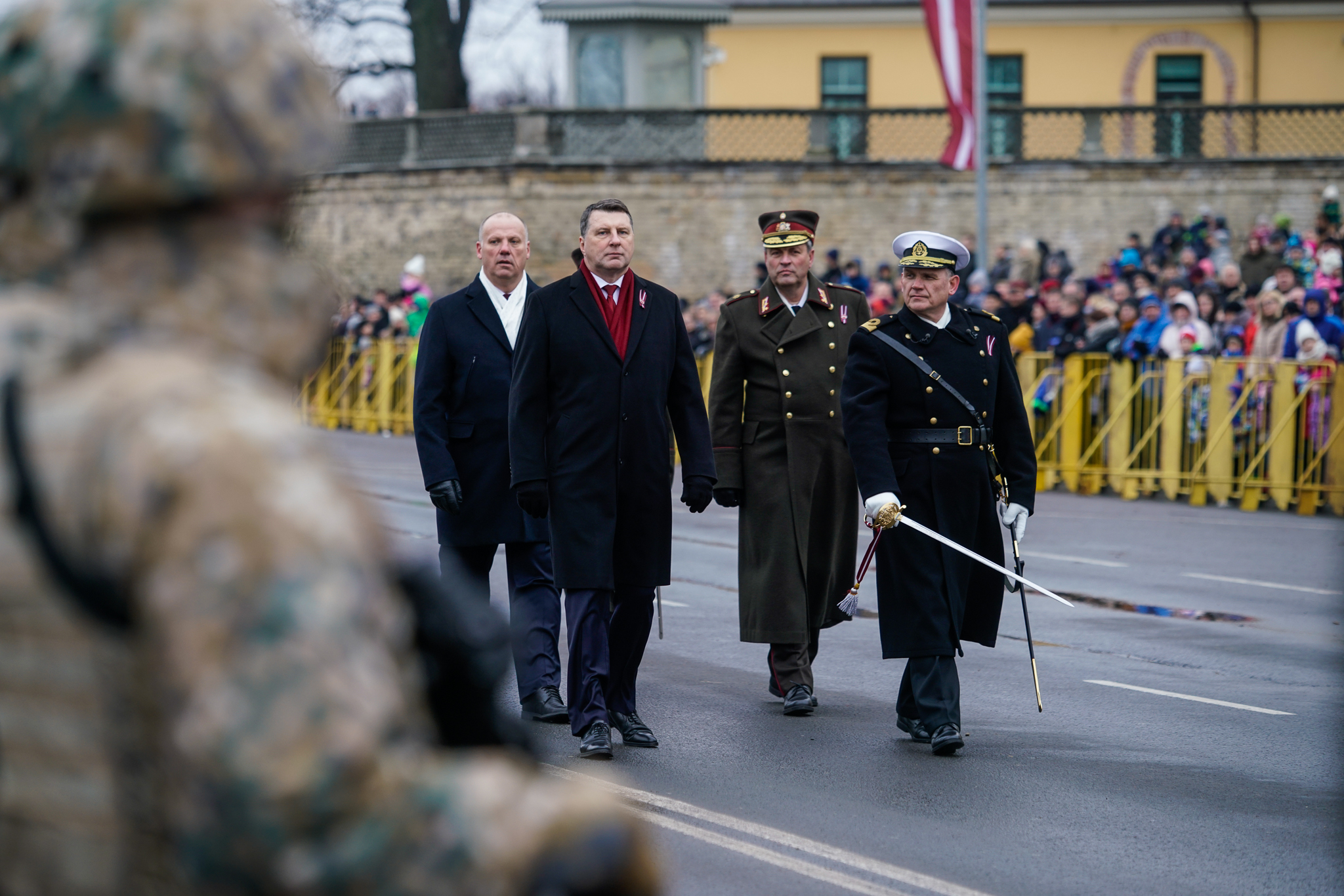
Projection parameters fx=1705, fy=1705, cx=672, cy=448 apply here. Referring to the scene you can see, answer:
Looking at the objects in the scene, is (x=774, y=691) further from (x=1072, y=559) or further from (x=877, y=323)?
(x=1072, y=559)

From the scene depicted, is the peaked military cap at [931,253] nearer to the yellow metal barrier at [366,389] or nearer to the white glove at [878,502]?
the white glove at [878,502]

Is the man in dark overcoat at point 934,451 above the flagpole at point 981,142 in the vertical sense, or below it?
below

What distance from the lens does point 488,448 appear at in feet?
26.8

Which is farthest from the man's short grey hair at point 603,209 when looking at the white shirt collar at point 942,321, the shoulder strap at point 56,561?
the shoulder strap at point 56,561

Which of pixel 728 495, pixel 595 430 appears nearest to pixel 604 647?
pixel 595 430

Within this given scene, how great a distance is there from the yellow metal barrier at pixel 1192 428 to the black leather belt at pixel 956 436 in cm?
910

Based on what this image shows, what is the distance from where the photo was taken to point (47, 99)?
1.67m

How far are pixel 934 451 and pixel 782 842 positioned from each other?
2.28 m

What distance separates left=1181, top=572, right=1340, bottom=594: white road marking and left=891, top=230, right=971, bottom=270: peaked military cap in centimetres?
592

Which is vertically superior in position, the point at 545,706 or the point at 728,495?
the point at 728,495

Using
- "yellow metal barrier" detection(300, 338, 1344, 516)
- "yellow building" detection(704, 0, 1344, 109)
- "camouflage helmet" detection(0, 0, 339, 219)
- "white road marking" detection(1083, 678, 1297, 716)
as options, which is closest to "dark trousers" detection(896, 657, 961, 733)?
"white road marking" detection(1083, 678, 1297, 716)

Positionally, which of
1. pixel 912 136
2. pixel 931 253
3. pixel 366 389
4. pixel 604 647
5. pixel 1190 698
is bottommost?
pixel 1190 698

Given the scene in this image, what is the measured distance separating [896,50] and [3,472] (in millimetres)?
45565

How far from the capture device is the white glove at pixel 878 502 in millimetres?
7090
